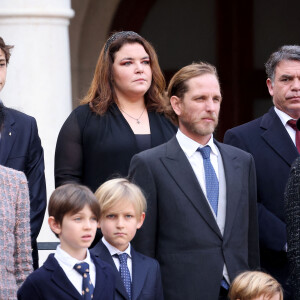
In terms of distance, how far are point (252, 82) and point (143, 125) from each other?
446 centimetres

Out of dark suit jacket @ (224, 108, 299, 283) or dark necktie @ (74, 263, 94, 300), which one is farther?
dark suit jacket @ (224, 108, 299, 283)

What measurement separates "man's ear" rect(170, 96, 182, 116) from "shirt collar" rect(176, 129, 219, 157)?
0.35 feet

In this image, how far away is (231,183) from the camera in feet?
20.0

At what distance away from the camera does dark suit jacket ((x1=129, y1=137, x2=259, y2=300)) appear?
5.96 m

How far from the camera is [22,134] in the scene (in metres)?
6.36

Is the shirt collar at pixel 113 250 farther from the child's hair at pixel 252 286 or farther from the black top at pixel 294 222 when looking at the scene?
the black top at pixel 294 222

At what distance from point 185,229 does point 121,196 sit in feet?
1.28

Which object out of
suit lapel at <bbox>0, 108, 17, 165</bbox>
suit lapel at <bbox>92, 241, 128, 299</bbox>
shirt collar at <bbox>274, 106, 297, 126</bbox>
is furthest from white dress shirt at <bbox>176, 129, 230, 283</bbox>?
suit lapel at <bbox>0, 108, 17, 165</bbox>

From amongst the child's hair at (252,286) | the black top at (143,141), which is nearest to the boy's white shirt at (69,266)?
the child's hair at (252,286)

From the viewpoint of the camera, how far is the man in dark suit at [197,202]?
5.97 metres

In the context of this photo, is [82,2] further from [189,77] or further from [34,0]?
[189,77]

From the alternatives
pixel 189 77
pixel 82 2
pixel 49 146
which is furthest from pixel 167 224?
pixel 82 2

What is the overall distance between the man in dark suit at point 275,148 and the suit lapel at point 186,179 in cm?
62

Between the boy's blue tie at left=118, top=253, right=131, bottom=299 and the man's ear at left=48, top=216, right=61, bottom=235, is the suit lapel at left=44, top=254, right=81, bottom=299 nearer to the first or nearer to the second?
the man's ear at left=48, top=216, right=61, bottom=235
